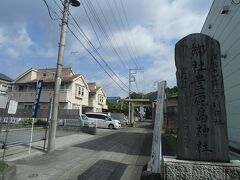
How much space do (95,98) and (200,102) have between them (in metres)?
51.7

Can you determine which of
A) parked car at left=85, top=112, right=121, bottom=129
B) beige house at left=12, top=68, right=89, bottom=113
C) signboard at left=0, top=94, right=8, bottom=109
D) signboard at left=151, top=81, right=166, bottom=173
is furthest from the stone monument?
beige house at left=12, top=68, right=89, bottom=113

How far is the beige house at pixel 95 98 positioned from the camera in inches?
2189

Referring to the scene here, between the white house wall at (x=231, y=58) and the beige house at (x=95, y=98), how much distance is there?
44509mm

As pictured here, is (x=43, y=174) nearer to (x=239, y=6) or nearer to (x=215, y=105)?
(x=215, y=105)

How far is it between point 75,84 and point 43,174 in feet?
116

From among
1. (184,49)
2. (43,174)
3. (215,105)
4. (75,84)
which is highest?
(75,84)

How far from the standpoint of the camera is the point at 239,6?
8.84 meters

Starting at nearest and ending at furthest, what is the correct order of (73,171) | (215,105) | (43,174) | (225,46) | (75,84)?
(215,105)
(43,174)
(73,171)
(225,46)
(75,84)

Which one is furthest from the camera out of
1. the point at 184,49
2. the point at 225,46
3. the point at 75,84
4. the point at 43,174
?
the point at 75,84

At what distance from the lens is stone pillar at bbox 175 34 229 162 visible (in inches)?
193

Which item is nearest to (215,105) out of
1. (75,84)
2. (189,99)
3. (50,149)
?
(189,99)

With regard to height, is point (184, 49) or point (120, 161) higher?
point (184, 49)

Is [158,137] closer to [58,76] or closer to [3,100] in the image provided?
[3,100]

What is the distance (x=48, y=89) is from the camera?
43094mm
